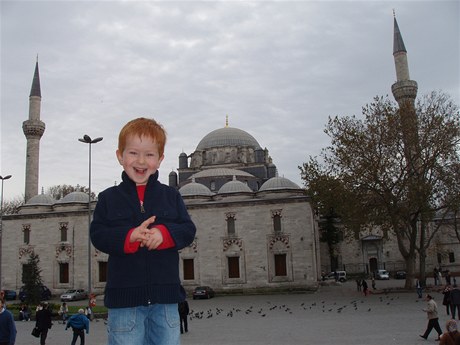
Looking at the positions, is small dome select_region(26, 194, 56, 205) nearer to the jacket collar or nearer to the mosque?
the mosque

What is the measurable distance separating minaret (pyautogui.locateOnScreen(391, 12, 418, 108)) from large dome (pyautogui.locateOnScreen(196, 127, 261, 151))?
1913cm

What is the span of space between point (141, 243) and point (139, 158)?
62 centimetres

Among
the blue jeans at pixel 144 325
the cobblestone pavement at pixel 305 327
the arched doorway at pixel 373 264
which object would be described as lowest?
the cobblestone pavement at pixel 305 327

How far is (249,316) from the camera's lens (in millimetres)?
18562

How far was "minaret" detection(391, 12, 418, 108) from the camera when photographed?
34.3 metres

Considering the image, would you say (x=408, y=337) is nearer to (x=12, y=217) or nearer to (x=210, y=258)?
(x=210, y=258)

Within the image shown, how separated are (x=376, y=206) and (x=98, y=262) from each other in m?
20.5

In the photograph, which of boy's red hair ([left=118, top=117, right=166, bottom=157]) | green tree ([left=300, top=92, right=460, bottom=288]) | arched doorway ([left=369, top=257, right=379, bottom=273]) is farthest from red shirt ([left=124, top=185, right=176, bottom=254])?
arched doorway ([left=369, top=257, right=379, bottom=273])

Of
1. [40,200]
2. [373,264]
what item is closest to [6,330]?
[40,200]

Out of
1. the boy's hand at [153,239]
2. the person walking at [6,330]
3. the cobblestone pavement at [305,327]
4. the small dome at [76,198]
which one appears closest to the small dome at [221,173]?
the small dome at [76,198]

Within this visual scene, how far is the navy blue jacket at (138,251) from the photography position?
286 cm

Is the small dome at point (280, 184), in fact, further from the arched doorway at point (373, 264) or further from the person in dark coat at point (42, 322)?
the person in dark coat at point (42, 322)

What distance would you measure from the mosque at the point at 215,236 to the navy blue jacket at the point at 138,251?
2886 cm

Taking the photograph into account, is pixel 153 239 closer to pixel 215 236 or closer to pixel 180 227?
pixel 180 227
